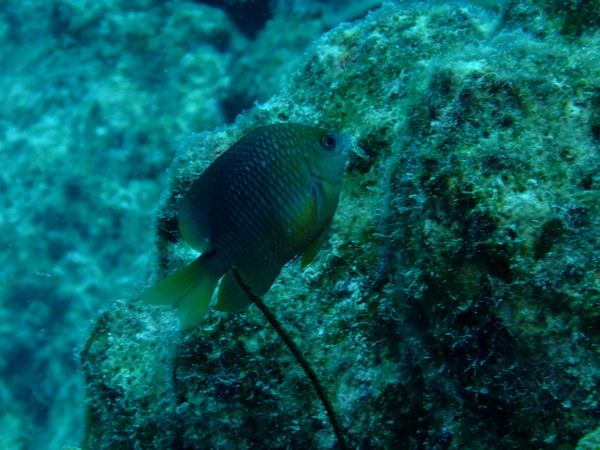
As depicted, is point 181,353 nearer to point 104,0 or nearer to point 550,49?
point 550,49

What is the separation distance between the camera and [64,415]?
5324 millimetres

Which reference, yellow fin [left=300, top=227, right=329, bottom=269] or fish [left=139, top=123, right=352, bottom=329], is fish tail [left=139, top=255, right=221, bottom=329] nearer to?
fish [left=139, top=123, right=352, bottom=329]

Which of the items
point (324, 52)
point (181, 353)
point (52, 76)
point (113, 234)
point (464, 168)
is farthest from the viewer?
point (52, 76)

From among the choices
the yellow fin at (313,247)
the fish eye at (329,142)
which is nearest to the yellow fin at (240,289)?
the yellow fin at (313,247)

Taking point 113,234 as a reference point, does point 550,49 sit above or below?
above

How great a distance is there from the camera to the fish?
4.91 feet

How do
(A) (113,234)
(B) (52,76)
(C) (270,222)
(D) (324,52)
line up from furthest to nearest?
(B) (52,76), (A) (113,234), (D) (324,52), (C) (270,222)

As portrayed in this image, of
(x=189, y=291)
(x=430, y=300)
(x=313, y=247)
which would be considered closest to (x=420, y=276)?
(x=430, y=300)

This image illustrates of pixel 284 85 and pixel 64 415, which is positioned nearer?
pixel 284 85

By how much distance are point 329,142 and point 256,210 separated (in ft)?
1.48

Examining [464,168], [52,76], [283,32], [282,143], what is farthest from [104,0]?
[464,168]

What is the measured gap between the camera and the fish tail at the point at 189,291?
62.4 inches

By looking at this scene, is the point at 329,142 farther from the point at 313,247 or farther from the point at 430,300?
the point at 430,300

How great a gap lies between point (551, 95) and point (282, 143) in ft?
5.10
